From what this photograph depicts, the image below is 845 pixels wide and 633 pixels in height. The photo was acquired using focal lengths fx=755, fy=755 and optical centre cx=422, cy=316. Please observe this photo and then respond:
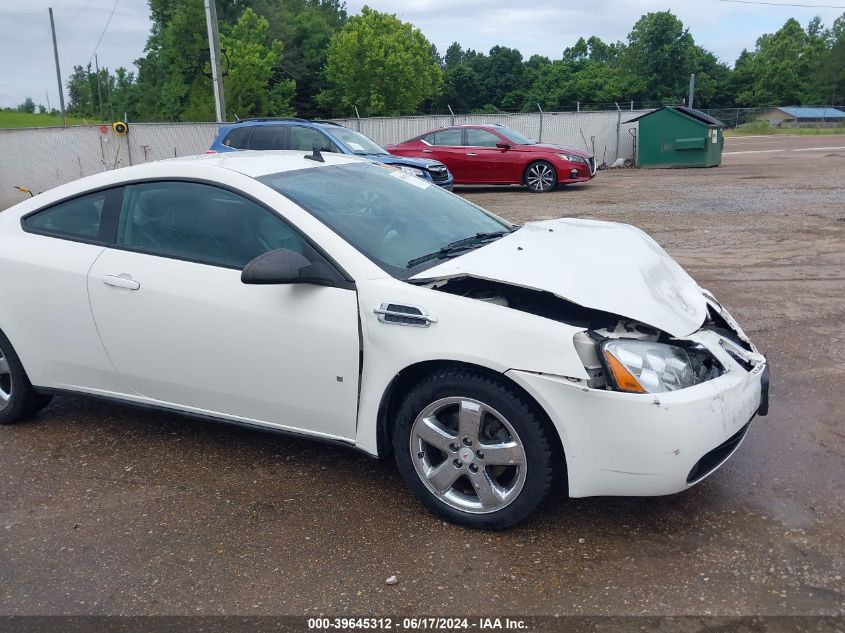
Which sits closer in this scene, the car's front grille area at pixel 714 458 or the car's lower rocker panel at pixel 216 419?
the car's front grille area at pixel 714 458

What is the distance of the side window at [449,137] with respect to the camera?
17.6m

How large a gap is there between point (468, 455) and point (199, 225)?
1.75m

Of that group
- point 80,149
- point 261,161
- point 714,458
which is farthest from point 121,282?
point 80,149

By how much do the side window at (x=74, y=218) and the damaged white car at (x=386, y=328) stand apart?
0.01 meters

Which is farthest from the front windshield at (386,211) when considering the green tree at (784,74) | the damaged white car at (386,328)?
the green tree at (784,74)

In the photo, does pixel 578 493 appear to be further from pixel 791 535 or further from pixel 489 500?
pixel 791 535

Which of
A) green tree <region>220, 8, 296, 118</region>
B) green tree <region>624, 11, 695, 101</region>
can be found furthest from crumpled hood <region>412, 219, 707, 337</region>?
green tree <region>624, 11, 695, 101</region>

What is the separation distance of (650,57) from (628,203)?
74308 millimetres

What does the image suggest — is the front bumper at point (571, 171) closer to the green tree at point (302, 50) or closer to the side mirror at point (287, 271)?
the side mirror at point (287, 271)

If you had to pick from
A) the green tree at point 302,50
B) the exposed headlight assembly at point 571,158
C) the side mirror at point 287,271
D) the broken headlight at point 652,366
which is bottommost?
the broken headlight at point 652,366

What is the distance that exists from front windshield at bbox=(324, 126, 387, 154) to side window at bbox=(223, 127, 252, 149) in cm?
163

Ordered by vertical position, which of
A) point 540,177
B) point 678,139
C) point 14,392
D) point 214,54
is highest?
point 214,54

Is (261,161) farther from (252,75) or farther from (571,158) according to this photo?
(252,75)

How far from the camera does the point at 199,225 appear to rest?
12.2 feet
